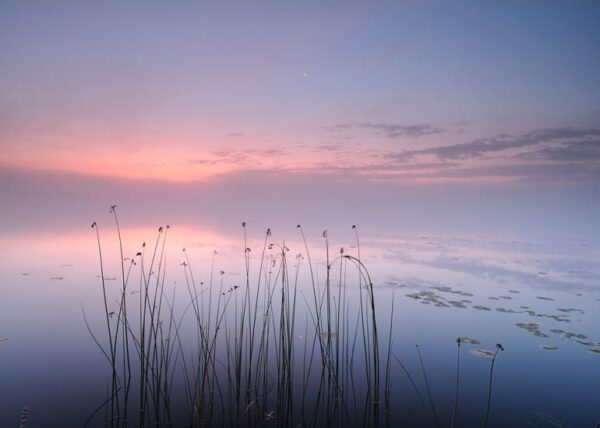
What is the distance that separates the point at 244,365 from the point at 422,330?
3715mm

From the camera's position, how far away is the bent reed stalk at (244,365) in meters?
3.93

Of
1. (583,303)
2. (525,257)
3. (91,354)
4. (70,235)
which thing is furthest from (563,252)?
(70,235)

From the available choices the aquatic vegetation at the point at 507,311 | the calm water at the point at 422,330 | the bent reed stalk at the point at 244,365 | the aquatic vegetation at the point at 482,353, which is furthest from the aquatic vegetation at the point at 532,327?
the bent reed stalk at the point at 244,365

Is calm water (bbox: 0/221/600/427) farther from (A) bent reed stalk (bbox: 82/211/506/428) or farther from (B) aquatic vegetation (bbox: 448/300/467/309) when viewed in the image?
(A) bent reed stalk (bbox: 82/211/506/428)

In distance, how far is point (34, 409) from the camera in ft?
14.9

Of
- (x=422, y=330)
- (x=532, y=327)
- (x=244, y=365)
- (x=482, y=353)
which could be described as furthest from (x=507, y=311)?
(x=244, y=365)

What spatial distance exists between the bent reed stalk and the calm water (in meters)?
0.28

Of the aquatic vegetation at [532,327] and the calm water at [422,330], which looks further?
the aquatic vegetation at [532,327]

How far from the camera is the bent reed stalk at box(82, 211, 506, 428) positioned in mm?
3926

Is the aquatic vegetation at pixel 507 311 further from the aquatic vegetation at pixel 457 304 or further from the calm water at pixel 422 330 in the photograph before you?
the aquatic vegetation at pixel 457 304

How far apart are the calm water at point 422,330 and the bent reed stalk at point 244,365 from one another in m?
0.28

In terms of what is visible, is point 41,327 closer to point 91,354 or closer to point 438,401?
point 91,354

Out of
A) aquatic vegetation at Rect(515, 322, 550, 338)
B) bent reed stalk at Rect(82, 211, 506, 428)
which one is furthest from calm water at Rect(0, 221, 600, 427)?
bent reed stalk at Rect(82, 211, 506, 428)

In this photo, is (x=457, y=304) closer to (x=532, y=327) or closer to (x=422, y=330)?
(x=532, y=327)
